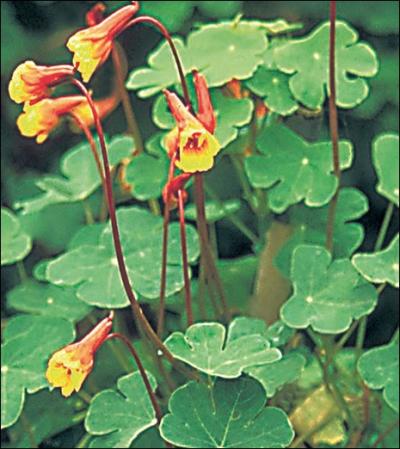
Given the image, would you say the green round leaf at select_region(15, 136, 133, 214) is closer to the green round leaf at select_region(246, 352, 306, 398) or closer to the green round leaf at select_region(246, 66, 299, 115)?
the green round leaf at select_region(246, 66, 299, 115)

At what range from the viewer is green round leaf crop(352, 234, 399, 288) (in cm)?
142

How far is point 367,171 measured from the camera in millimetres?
2168

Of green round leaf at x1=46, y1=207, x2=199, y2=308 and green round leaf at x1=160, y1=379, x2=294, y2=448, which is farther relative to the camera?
green round leaf at x1=46, y1=207, x2=199, y2=308

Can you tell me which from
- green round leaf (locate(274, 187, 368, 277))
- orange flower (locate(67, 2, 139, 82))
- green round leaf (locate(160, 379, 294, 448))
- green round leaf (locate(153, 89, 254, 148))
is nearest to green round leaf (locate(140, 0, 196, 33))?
green round leaf (locate(153, 89, 254, 148))

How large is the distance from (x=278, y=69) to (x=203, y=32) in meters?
0.14

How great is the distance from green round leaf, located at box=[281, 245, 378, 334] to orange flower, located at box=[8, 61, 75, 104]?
43 cm

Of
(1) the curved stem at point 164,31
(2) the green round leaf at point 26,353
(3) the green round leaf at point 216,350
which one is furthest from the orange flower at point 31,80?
(2) the green round leaf at point 26,353

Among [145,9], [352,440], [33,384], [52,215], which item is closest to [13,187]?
[52,215]

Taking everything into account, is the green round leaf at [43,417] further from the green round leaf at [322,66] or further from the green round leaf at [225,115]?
the green round leaf at [322,66]

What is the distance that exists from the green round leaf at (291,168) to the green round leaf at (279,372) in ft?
0.73

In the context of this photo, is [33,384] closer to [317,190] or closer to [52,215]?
[317,190]

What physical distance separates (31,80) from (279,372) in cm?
49

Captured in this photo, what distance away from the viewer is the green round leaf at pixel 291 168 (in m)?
1.51

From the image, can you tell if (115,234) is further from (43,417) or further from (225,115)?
(43,417)
